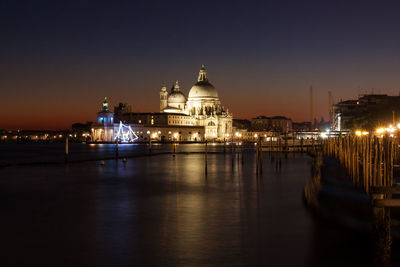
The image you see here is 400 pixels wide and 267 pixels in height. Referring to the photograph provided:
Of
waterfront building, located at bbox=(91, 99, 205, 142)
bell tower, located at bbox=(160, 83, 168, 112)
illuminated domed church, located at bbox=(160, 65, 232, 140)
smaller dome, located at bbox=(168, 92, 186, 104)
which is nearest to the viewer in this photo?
waterfront building, located at bbox=(91, 99, 205, 142)

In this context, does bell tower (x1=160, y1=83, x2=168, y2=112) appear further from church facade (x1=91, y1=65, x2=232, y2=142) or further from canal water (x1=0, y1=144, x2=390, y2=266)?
canal water (x1=0, y1=144, x2=390, y2=266)

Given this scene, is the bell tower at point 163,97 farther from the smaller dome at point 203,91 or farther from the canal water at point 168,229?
the canal water at point 168,229

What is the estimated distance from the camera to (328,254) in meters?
9.85

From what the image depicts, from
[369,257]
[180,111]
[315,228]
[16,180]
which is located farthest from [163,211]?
[180,111]

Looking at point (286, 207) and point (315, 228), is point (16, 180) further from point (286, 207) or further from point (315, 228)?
point (315, 228)

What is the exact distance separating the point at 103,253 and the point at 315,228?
532 cm

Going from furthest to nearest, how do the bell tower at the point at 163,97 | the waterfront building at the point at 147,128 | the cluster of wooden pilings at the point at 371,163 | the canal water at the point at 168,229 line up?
1. the bell tower at the point at 163,97
2. the waterfront building at the point at 147,128
3. the cluster of wooden pilings at the point at 371,163
4. the canal water at the point at 168,229

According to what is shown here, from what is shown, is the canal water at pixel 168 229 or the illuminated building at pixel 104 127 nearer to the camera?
the canal water at pixel 168 229

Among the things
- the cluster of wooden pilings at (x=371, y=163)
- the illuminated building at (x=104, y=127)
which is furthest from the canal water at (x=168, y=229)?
the illuminated building at (x=104, y=127)

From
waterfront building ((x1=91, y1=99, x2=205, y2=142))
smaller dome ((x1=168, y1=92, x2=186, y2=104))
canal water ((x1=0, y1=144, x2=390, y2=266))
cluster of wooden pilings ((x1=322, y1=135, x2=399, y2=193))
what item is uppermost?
smaller dome ((x1=168, y1=92, x2=186, y2=104))

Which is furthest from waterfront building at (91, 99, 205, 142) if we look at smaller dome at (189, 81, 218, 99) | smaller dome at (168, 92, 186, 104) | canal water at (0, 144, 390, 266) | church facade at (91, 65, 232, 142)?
canal water at (0, 144, 390, 266)

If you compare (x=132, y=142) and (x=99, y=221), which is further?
(x=132, y=142)

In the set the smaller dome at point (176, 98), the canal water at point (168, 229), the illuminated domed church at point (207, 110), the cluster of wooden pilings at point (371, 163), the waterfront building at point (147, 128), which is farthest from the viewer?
the smaller dome at point (176, 98)

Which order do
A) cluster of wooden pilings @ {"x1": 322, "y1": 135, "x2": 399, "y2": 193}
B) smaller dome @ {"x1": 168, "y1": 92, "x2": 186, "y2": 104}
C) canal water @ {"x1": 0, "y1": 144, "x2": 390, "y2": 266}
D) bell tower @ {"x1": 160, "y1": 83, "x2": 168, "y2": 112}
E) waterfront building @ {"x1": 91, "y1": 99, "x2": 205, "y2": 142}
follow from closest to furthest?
canal water @ {"x1": 0, "y1": 144, "x2": 390, "y2": 266} < cluster of wooden pilings @ {"x1": 322, "y1": 135, "x2": 399, "y2": 193} < waterfront building @ {"x1": 91, "y1": 99, "x2": 205, "y2": 142} < smaller dome @ {"x1": 168, "y1": 92, "x2": 186, "y2": 104} < bell tower @ {"x1": 160, "y1": 83, "x2": 168, "y2": 112}
